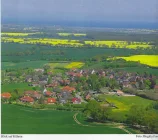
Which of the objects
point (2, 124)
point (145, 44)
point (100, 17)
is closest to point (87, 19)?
point (100, 17)

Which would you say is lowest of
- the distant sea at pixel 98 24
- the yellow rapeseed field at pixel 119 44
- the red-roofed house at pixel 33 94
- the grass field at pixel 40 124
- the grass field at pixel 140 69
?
the grass field at pixel 40 124

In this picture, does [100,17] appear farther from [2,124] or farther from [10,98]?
[2,124]

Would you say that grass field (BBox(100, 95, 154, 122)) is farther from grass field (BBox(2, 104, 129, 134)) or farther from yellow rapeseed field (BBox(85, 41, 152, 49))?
yellow rapeseed field (BBox(85, 41, 152, 49))

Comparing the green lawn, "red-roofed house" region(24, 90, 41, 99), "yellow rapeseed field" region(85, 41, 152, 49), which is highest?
"yellow rapeseed field" region(85, 41, 152, 49)

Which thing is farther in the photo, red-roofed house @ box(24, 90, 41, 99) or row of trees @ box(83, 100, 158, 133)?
red-roofed house @ box(24, 90, 41, 99)

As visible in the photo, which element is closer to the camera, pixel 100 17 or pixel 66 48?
pixel 100 17

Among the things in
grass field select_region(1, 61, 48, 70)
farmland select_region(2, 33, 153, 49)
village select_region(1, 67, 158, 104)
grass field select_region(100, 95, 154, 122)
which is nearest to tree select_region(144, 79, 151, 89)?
village select_region(1, 67, 158, 104)

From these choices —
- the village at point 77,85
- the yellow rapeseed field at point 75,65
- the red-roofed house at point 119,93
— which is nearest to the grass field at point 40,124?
the village at point 77,85

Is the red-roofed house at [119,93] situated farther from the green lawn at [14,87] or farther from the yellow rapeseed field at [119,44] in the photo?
the green lawn at [14,87]
